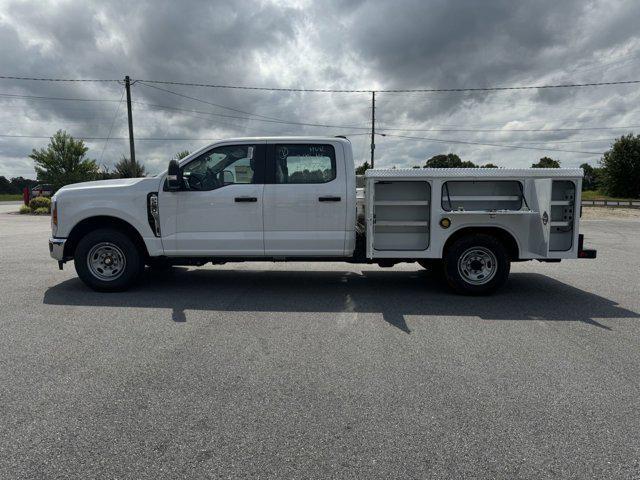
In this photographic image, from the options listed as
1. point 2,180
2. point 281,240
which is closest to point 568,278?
point 281,240

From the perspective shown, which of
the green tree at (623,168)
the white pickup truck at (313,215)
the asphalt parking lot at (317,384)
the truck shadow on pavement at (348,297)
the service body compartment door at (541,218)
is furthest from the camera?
the green tree at (623,168)

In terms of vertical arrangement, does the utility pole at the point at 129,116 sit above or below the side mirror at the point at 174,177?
above

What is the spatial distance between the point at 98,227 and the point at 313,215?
3.17 m

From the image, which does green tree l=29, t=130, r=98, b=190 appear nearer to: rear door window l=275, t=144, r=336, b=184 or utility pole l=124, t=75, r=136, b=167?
utility pole l=124, t=75, r=136, b=167

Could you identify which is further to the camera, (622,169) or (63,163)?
(622,169)

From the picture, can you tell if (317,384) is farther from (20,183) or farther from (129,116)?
(20,183)

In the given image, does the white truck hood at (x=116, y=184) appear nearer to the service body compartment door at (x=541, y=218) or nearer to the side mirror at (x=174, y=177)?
the side mirror at (x=174, y=177)

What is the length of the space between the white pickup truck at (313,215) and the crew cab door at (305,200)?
14mm

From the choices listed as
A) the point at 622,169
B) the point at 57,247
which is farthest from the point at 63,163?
the point at 622,169

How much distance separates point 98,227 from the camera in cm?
664

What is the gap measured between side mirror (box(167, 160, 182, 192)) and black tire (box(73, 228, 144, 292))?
1046 millimetres

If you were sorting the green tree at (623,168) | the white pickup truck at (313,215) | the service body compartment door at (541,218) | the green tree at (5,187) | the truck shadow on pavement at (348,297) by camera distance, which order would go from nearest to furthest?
the truck shadow on pavement at (348,297), the service body compartment door at (541,218), the white pickup truck at (313,215), the green tree at (623,168), the green tree at (5,187)

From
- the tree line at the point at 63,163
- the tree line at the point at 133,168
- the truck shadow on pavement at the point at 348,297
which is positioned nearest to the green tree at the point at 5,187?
the tree line at the point at 133,168

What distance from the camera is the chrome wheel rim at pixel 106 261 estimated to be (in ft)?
21.4
